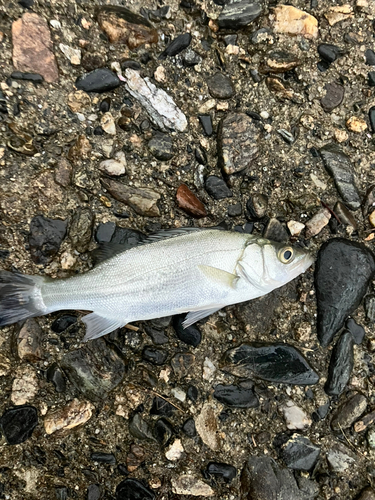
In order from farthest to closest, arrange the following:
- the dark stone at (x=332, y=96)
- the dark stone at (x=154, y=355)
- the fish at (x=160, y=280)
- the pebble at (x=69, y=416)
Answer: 1. the dark stone at (x=332, y=96)
2. the dark stone at (x=154, y=355)
3. the pebble at (x=69, y=416)
4. the fish at (x=160, y=280)

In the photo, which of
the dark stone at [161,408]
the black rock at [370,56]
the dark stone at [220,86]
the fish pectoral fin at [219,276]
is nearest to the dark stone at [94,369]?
the dark stone at [161,408]

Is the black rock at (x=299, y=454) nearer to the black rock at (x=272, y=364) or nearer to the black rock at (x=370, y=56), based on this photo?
the black rock at (x=272, y=364)

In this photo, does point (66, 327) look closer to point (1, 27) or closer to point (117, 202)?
point (117, 202)

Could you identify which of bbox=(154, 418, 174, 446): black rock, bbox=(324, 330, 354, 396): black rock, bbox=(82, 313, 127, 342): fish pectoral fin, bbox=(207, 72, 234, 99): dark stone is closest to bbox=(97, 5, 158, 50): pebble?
bbox=(207, 72, 234, 99): dark stone

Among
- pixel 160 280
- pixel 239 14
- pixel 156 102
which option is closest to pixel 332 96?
pixel 239 14

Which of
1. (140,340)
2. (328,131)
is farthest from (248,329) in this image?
(328,131)

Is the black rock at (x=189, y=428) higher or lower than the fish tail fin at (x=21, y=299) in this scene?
lower

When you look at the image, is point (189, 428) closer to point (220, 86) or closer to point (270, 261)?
point (270, 261)
